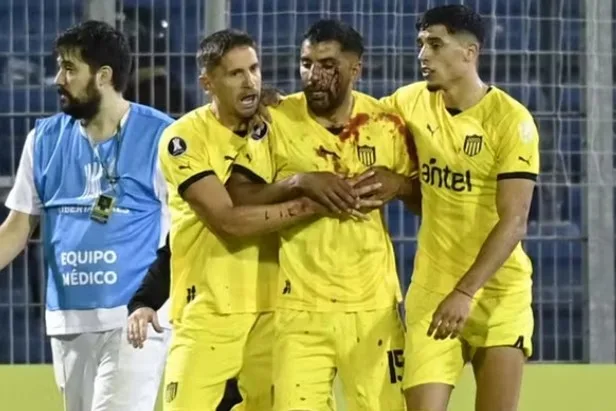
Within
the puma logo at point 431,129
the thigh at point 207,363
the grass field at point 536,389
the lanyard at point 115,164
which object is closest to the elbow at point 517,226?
the puma logo at point 431,129

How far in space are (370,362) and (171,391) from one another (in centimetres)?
50

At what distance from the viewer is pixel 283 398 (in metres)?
4.13

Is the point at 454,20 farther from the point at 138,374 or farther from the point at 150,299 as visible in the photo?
the point at 138,374

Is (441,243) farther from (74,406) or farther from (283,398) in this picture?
(74,406)

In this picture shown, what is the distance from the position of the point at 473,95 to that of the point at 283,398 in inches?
34.5

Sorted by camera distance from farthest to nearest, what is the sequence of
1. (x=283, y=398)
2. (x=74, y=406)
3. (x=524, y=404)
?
(x=524, y=404), (x=74, y=406), (x=283, y=398)

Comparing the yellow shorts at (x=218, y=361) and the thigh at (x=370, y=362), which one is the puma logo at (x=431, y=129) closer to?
the thigh at (x=370, y=362)

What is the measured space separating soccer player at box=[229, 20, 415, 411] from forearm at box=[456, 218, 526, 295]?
260 mm

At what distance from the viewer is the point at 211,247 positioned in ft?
13.8

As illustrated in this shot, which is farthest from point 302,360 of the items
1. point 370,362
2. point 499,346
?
point 499,346

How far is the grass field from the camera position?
5546mm

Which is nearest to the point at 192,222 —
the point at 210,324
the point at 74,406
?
the point at 210,324

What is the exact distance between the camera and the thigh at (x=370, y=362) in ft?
13.6

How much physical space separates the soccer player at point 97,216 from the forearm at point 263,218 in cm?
36
